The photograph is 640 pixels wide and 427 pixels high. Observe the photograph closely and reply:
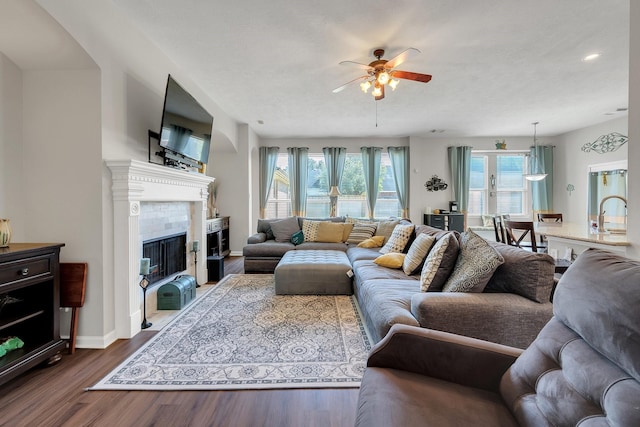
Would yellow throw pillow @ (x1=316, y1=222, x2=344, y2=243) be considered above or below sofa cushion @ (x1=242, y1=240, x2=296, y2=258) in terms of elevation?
above

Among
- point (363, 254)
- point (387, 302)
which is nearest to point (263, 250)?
point (363, 254)

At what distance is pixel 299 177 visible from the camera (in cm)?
684

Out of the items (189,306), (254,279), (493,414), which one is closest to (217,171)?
(254,279)

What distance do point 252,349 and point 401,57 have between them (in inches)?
115

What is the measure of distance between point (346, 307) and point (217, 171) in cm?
430

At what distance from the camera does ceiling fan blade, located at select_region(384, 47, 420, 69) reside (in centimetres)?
257

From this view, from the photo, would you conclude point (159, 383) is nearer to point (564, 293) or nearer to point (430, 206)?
point (564, 293)

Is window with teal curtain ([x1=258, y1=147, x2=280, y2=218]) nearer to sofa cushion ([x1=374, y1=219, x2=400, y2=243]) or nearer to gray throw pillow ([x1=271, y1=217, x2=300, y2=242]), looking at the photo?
gray throw pillow ([x1=271, y1=217, x2=300, y2=242])

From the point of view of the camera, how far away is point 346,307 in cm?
306

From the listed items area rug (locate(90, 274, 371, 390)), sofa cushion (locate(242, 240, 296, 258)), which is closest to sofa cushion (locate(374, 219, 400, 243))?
sofa cushion (locate(242, 240, 296, 258))

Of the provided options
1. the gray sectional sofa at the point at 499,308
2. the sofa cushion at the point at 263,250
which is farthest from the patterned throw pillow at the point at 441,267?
the sofa cushion at the point at 263,250

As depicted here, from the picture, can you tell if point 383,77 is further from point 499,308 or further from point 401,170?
point 401,170

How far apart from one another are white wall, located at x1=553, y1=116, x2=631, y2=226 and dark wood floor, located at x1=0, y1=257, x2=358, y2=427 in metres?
7.23

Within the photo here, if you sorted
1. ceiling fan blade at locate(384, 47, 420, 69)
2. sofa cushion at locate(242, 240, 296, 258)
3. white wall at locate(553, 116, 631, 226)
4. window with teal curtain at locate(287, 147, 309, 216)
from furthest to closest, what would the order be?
window with teal curtain at locate(287, 147, 309, 216) → white wall at locate(553, 116, 631, 226) → sofa cushion at locate(242, 240, 296, 258) → ceiling fan blade at locate(384, 47, 420, 69)
